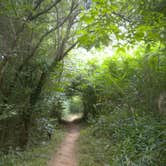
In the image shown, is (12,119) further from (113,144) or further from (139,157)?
(139,157)

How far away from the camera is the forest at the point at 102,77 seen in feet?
10.0

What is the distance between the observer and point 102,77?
627 cm

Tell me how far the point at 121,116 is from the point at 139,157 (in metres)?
2.16

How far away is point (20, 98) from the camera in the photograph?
18.5 feet

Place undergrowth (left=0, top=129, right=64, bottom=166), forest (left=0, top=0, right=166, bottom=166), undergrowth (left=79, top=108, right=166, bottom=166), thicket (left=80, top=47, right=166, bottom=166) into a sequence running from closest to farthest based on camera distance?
forest (left=0, top=0, right=166, bottom=166) < undergrowth (left=79, top=108, right=166, bottom=166) < thicket (left=80, top=47, right=166, bottom=166) < undergrowth (left=0, top=129, right=64, bottom=166)

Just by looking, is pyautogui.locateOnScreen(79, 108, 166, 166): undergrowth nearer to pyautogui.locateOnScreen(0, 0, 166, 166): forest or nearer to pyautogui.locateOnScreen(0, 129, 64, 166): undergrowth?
pyautogui.locateOnScreen(0, 0, 166, 166): forest

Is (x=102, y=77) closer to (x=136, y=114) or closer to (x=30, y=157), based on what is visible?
(x=136, y=114)

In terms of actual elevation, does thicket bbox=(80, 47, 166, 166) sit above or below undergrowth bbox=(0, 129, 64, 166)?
above

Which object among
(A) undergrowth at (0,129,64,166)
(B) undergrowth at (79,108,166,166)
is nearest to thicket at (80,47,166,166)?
(B) undergrowth at (79,108,166,166)

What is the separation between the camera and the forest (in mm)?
3055

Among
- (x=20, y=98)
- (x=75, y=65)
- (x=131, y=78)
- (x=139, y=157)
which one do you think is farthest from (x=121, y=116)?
(x=75, y=65)

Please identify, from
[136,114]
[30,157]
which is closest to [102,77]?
[136,114]

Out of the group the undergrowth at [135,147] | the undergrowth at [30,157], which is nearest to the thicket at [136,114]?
the undergrowth at [135,147]

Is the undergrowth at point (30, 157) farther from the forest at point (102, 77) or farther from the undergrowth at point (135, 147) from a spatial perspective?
the undergrowth at point (135, 147)
